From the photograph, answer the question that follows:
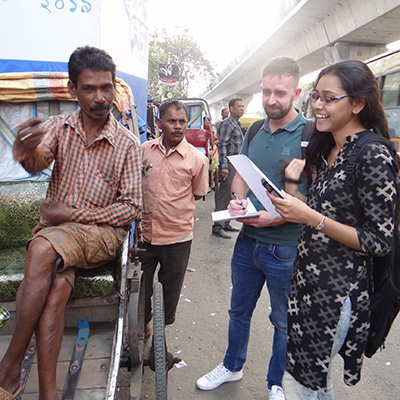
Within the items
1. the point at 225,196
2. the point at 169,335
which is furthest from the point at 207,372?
the point at 225,196

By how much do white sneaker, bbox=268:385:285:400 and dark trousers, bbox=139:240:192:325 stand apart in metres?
0.99

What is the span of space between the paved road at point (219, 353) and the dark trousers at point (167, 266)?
1.70 feet

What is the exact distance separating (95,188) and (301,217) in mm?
1255

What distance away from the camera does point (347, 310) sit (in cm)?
157

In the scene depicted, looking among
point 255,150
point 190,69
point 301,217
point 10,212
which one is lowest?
point 10,212

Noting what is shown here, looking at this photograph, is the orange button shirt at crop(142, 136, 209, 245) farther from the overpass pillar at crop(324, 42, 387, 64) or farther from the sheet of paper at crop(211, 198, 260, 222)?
the overpass pillar at crop(324, 42, 387, 64)

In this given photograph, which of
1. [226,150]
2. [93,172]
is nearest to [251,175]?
[93,172]

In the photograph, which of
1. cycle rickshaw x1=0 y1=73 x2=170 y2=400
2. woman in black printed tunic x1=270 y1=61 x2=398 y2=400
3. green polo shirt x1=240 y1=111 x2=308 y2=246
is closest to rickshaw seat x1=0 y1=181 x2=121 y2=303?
cycle rickshaw x1=0 y1=73 x2=170 y2=400

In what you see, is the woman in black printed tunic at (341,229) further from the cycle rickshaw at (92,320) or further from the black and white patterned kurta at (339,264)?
the cycle rickshaw at (92,320)

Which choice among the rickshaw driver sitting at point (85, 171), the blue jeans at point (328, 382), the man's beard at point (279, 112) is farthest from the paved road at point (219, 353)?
the man's beard at point (279, 112)

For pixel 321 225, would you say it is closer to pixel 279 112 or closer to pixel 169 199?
pixel 279 112

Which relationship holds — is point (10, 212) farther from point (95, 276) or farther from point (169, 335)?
point (169, 335)

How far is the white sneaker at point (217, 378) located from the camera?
272 centimetres

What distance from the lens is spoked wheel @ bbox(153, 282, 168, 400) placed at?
1.97 m
